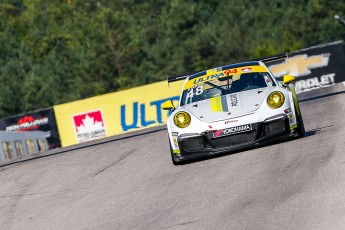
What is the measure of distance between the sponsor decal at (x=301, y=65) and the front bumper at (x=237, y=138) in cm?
1893

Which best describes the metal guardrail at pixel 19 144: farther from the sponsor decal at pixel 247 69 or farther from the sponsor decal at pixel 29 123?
the sponsor decal at pixel 247 69

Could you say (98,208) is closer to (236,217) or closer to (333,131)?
(236,217)

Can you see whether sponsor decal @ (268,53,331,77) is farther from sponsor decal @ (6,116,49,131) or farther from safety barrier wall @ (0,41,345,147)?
sponsor decal @ (6,116,49,131)

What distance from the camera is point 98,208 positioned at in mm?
9672

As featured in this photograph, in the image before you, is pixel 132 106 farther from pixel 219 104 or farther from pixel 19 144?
pixel 219 104

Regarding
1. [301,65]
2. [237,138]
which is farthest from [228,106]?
[301,65]

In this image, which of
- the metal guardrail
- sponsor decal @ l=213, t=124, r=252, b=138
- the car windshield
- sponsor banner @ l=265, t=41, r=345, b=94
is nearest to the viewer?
sponsor decal @ l=213, t=124, r=252, b=138

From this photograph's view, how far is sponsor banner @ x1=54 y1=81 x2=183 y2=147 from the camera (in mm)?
28719

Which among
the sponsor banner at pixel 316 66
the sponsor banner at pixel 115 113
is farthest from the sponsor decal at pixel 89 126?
the sponsor banner at pixel 316 66

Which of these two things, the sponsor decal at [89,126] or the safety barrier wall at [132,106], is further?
the sponsor decal at [89,126]

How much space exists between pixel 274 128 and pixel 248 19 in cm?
8048

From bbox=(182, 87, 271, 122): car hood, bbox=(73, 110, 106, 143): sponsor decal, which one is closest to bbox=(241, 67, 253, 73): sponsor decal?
bbox=(182, 87, 271, 122): car hood

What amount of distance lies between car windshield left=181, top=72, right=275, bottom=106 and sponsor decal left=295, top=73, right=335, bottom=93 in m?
17.9

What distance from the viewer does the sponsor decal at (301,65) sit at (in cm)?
3034
